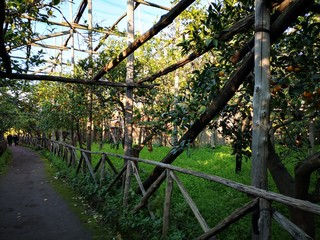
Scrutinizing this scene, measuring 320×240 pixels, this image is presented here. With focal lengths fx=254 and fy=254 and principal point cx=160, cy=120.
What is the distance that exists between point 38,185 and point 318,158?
10.4 m

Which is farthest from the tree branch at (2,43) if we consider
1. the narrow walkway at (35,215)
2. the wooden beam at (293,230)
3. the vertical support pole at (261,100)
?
the wooden beam at (293,230)

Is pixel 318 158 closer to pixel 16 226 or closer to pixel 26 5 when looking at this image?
pixel 26 5

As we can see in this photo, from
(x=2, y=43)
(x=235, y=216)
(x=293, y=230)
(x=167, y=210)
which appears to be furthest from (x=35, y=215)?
(x=293, y=230)

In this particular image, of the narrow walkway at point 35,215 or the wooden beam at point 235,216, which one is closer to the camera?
→ the wooden beam at point 235,216

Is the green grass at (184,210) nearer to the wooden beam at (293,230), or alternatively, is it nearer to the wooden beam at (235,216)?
the wooden beam at (235,216)

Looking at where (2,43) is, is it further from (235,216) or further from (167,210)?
(235,216)

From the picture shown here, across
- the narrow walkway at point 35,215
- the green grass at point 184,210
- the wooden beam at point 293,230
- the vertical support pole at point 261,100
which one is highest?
the vertical support pole at point 261,100

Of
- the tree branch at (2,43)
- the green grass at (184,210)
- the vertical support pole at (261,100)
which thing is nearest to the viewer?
the vertical support pole at (261,100)

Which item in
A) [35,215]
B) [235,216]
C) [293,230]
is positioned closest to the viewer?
[293,230]

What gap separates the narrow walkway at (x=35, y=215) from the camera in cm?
559

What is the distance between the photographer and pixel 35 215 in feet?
22.5

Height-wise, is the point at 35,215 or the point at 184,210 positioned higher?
the point at 184,210

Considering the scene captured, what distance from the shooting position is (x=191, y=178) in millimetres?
9883

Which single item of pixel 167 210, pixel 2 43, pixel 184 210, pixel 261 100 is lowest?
pixel 184 210
